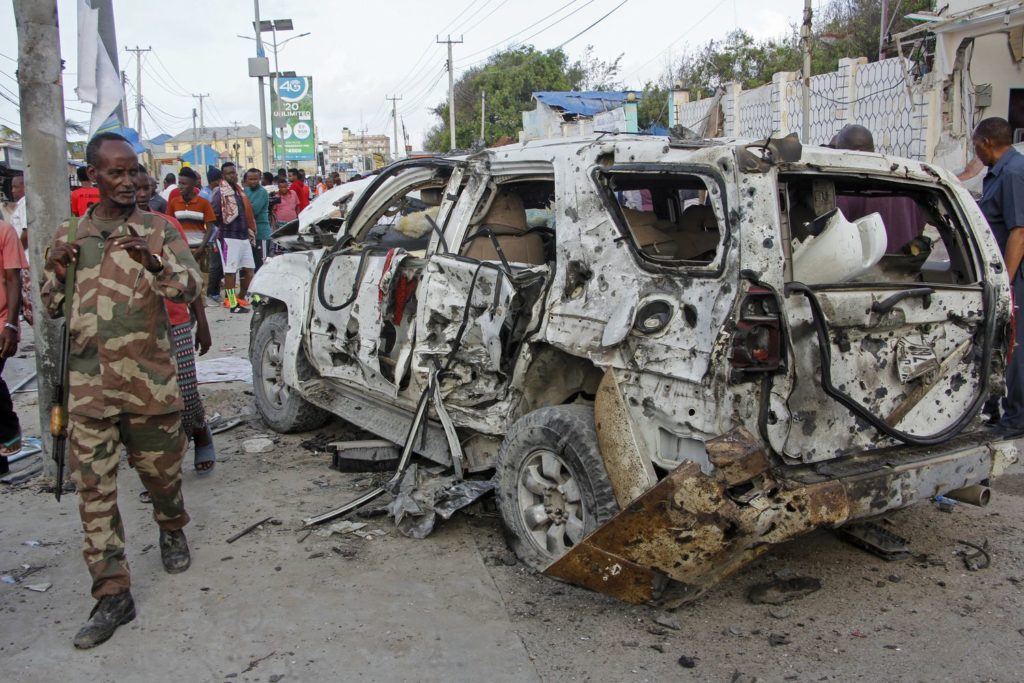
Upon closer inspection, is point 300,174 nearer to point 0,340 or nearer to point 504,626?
point 0,340

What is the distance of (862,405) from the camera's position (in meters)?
3.12

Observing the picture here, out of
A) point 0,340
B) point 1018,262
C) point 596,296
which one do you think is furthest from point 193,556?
point 1018,262

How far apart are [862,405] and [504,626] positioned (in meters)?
1.54

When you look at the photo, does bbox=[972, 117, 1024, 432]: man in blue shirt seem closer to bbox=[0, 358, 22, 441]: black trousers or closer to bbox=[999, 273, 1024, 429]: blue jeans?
bbox=[999, 273, 1024, 429]: blue jeans

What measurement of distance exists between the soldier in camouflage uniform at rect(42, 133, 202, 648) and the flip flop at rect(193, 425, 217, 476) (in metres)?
1.56

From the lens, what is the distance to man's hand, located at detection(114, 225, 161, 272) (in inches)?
121

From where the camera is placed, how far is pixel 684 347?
118 inches

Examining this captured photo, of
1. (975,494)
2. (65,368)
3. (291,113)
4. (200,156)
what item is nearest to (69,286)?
(65,368)

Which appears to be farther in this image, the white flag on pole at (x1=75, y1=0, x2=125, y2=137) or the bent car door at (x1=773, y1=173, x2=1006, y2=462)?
the white flag on pole at (x1=75, y1=0, x2=125, y2=137)

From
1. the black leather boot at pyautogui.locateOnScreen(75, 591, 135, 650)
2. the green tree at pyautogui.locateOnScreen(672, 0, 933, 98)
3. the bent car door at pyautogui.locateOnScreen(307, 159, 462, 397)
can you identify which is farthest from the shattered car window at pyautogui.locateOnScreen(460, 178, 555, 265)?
the green tree at pyautogui.locateOnScreen(672, 0, 933, 98)

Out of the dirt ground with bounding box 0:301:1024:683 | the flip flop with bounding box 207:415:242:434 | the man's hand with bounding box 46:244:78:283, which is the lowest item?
the dirt ground with bounding box 0:301:1024:683

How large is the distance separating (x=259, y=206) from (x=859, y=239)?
11168 millimetres

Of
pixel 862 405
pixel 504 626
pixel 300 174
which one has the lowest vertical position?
pixel 504 626

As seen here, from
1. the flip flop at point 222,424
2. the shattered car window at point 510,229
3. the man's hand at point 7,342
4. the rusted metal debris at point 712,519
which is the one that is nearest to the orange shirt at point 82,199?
the flip flop at point 222,424
